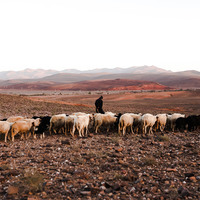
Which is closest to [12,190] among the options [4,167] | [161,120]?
[4,167]

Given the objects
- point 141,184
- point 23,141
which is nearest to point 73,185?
point 141,184

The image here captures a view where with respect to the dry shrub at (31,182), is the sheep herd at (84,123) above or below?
above

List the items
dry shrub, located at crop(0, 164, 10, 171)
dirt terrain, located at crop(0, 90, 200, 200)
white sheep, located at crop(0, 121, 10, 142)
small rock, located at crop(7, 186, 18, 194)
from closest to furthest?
small rock, located at crop(7, 186, 18, 194)
dirt terrain, located at crop(0, 90, 200, 200)
dry shrub, located at crop(0, 164, 10, 171)
white sheep, located at crop(0, 121, 10, 142)

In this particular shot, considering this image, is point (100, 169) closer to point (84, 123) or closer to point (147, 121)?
point (84, 123)

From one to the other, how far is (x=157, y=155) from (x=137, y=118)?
13.5 ft

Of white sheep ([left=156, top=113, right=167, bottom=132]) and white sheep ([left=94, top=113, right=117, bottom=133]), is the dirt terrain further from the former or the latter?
white sheep ([left=156, top=113, right=167, bottom=132])

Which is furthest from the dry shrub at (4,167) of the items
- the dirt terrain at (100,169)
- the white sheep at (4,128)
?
the white sheep at (4,128)

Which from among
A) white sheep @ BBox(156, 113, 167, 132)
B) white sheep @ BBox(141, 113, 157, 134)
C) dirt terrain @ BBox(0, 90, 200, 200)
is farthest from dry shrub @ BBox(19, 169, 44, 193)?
white sheep @ BBox(156, 113, 167, 132)

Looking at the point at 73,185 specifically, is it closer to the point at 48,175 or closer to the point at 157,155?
the point at 48,175

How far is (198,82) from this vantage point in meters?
134

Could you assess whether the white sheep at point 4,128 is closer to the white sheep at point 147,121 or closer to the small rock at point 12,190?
the small rock at point 12,190

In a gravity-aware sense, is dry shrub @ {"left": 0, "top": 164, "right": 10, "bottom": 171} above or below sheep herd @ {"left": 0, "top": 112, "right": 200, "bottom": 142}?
below

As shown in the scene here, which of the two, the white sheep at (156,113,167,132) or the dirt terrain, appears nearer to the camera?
the dirt terrain

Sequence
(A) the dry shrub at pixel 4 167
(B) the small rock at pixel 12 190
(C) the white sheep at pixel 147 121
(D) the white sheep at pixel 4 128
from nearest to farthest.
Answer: (B) the small rock at pixel 12 190, (A) the dry shrub at pixel 4 167, (D) the white sheep at pixel 4 128, (C) the white sheep at pixel 147 121
